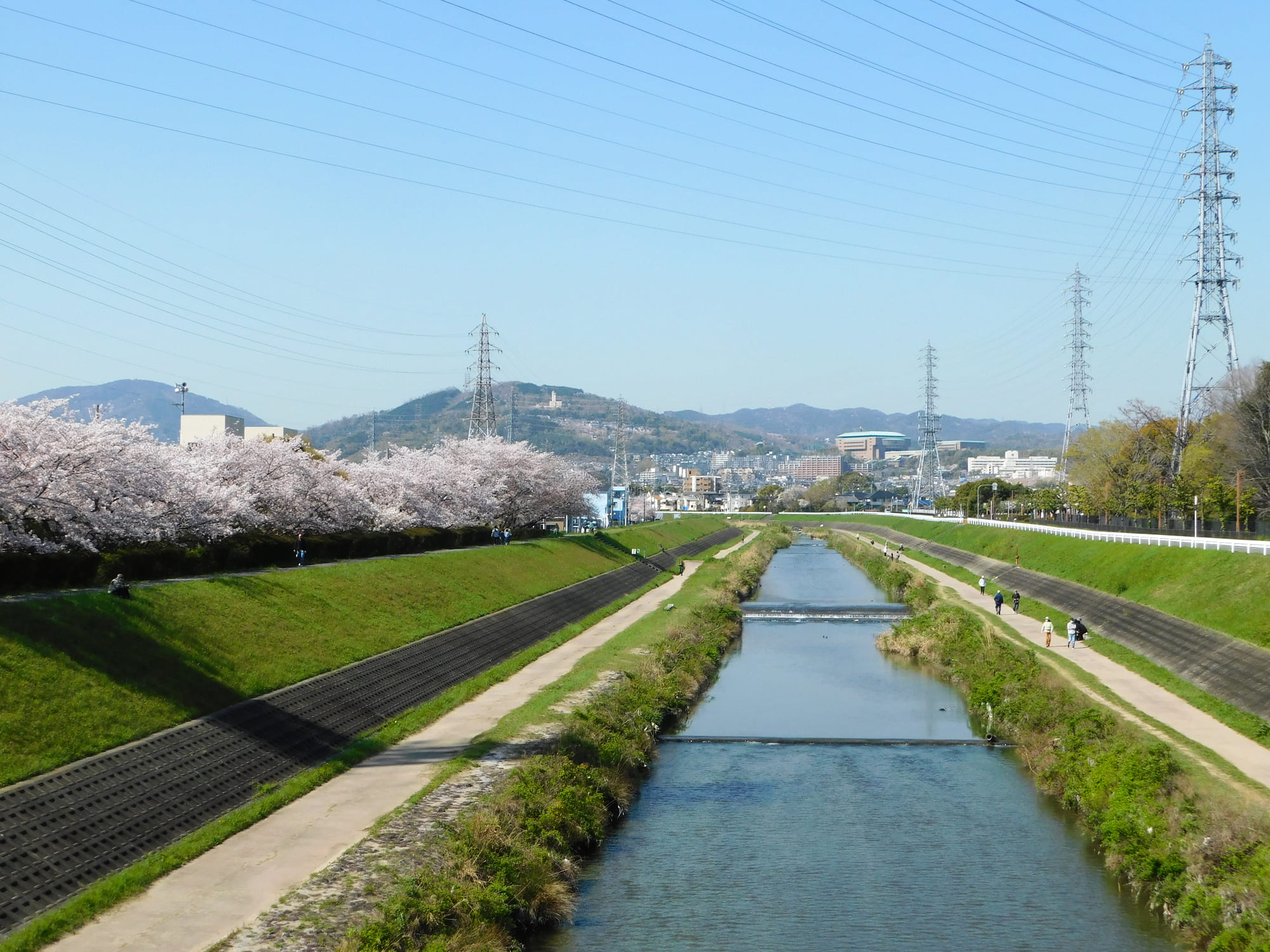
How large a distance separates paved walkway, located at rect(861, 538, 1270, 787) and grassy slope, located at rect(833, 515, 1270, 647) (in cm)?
339

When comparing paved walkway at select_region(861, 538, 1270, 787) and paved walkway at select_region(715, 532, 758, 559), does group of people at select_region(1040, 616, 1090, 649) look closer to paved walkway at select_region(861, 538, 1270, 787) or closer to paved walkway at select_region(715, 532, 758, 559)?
paved walkway at select_region(861, 538, 1270, 787)

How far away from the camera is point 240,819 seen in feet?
68.5

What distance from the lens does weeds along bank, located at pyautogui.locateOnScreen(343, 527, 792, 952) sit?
16.7 metres

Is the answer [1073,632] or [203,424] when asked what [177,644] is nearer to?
[1073,632]

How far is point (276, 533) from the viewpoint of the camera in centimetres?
4972

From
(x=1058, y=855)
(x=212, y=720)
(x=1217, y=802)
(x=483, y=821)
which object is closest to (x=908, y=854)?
(x=1058, y=855)

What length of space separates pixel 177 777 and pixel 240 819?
1.81 meters

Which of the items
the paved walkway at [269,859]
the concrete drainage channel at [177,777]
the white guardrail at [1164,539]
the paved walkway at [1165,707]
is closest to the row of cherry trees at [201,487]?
the concrete drainage channel at [177,777]

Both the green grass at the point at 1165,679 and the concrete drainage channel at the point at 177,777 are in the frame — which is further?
the green grass at the point at 1165,679

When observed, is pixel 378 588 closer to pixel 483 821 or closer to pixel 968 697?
pixel 968 697

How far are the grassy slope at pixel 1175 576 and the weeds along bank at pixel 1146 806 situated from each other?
639 centimetres

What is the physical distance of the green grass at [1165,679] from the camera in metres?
30.3

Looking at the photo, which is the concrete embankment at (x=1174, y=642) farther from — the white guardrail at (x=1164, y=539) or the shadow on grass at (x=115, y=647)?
the shadow on grass at (x=115, y=647)

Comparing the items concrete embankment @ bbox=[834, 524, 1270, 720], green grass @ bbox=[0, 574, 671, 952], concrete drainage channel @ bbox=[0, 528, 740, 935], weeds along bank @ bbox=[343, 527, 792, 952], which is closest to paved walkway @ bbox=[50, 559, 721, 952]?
green grass @ bbox=[0, 574, 671, 952]
